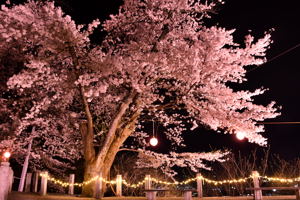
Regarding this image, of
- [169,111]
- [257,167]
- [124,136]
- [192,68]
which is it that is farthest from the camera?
[257,167]

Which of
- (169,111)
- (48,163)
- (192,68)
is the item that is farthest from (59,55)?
(48,163)

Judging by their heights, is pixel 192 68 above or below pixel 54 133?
above

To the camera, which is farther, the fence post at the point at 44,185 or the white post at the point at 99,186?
the fence post at the point at 44,185

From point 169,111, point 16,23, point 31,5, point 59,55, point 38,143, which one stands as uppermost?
point 31,5

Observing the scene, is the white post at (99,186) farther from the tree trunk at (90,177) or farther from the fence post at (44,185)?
the fence post at (44,185)

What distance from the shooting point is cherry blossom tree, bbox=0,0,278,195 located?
11.9 m

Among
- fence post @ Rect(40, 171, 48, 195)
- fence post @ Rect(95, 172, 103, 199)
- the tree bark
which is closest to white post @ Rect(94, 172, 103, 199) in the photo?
fence post @ Rect(95, 172, 103, 199)

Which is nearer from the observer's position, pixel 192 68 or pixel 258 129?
pixel 192 68

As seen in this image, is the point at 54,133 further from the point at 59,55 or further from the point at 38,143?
the point at 59,55

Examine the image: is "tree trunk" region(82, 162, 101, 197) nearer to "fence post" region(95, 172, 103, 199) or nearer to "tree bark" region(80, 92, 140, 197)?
"tree bark" region(80, 92, 140, 197)

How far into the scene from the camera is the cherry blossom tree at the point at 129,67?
470 inches

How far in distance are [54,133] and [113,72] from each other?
709cm

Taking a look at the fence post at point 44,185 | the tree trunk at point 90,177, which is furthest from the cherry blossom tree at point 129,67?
the fence post at point 44,185

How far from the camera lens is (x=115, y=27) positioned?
15242 millimetres
